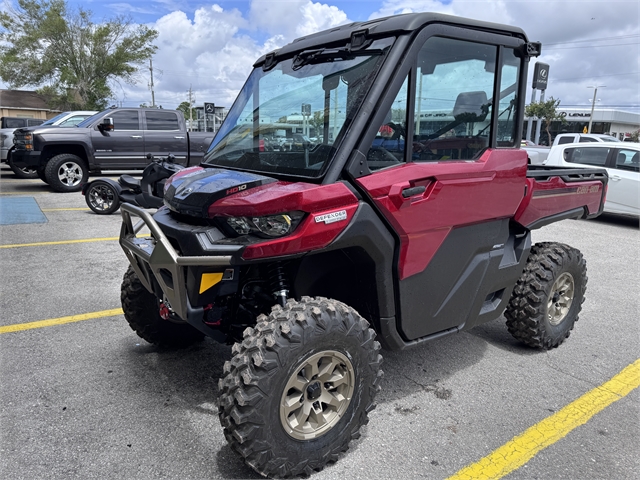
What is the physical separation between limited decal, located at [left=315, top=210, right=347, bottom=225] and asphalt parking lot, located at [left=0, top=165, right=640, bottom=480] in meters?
1.30

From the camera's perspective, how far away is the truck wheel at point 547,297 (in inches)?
155

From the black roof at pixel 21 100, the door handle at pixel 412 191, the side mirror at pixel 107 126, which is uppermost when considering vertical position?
Result: the black roof at pixel 21 100

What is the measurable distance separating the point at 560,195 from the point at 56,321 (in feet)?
14.2

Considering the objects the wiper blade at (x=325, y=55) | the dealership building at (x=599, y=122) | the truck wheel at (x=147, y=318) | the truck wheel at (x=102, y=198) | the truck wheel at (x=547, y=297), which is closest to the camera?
the wiper blade at (x=325, y=55)

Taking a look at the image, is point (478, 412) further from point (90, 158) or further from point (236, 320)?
point (90, 158)

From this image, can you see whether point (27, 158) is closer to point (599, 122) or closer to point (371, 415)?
point (371, 415)

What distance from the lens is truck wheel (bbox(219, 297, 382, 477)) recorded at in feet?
7.79

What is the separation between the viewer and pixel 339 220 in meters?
2.55

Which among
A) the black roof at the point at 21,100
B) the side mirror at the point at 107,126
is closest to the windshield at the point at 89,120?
the side mirror at the point at 107,126

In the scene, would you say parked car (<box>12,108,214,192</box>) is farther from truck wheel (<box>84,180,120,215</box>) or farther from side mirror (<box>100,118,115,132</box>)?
truck wheel (<box>84,180,120,215</box>)

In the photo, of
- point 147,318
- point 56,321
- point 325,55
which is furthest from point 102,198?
point 325,55

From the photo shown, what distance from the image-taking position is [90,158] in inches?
489

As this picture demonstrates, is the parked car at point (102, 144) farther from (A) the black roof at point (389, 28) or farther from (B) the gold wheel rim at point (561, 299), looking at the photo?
(B) the gold wheel rim at point (561, 299)

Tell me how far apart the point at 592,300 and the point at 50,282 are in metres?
5.89
